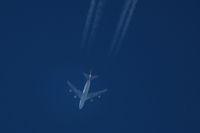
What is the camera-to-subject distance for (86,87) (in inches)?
6757

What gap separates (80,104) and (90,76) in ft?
19.4

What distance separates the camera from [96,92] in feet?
563

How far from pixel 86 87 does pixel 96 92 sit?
148 cm

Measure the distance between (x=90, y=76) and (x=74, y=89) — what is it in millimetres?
5719

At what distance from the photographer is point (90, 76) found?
549 feet

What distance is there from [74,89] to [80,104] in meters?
2.21

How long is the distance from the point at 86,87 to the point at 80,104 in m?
2.38

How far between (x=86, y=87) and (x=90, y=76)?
4.53m

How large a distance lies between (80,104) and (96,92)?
104 inches

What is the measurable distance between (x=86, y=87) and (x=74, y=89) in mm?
1782

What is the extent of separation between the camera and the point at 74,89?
172 metres
